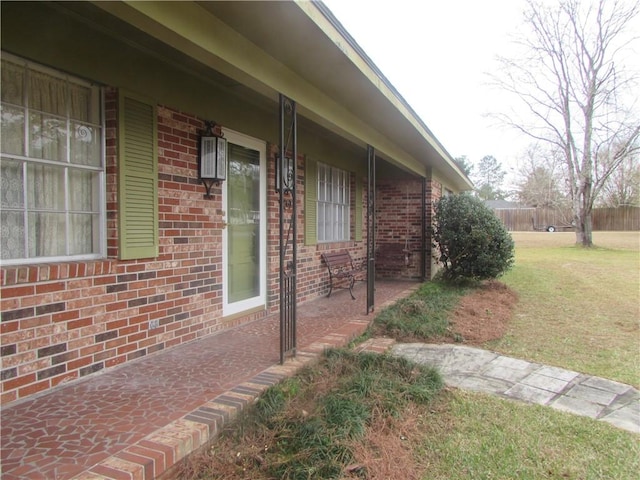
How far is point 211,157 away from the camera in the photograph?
435 centimetres

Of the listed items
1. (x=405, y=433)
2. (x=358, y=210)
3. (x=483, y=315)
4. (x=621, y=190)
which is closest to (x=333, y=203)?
(x=358, y=210)

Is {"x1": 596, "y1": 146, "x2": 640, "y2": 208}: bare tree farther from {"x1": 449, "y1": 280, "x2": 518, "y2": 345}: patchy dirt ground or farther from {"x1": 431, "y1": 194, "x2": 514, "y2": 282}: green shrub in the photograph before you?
{"x1": 449, "y1": 280, "x2": 518, "y2": 345}: patchy dirt ground

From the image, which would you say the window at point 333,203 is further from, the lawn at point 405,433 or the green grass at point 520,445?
the green grass at point 520,445

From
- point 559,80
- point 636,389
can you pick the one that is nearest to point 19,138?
point 636,389

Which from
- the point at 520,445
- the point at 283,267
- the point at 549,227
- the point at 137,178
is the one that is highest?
the point at 549,227

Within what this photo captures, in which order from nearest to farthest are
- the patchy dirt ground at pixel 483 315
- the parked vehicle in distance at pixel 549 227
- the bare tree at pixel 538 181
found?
the patchy dirt ground at pixel 483 315
the bare tree at pixel 538 181
the parked vehicle in distance at pixel 549 227

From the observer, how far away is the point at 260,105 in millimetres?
5172

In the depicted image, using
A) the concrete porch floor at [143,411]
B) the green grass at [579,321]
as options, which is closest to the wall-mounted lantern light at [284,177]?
the concrete porch floor at [143,411]

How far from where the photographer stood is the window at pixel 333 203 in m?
7.38

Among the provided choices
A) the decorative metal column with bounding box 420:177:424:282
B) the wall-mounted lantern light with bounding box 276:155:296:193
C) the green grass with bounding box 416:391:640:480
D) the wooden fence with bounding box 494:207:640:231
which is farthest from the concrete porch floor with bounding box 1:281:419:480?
the wooden fence with bounding box 494:207:640:231

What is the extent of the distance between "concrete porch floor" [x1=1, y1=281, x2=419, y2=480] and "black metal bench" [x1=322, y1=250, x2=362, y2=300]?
2686mm

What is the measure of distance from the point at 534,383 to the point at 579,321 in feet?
9.55

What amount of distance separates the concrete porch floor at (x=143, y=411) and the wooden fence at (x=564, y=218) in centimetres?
2863

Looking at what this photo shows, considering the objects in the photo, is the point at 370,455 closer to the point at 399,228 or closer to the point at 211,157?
the point at 211,157
